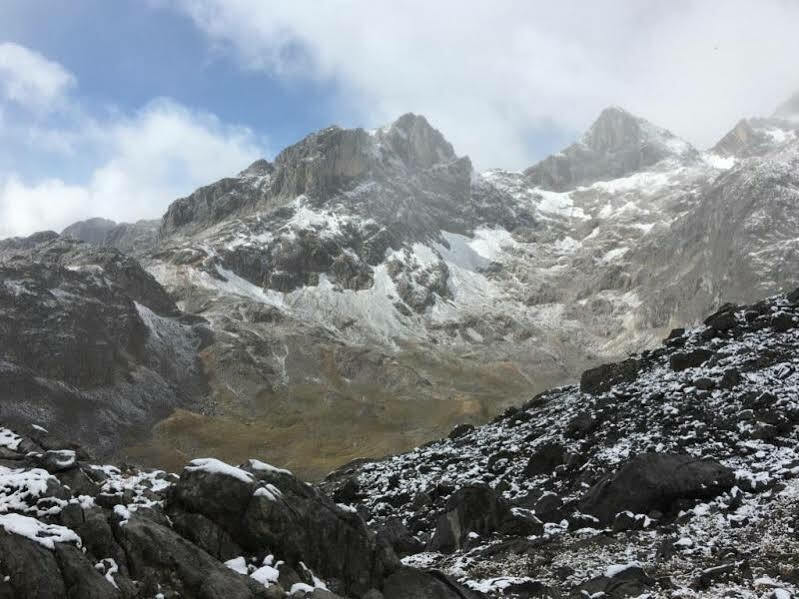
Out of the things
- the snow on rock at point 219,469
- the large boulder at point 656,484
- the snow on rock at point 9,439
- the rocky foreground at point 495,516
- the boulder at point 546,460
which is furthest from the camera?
the boulder at point 546,460

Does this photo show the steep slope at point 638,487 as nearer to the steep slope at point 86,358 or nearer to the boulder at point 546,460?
the boulder at point 546,460

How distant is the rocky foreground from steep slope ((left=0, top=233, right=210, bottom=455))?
118 m

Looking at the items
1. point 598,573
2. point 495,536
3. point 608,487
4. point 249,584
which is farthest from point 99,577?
point 608,487

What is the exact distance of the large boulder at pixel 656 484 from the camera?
21.8 metres

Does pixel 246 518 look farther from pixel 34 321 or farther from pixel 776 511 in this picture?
pixel 34 321

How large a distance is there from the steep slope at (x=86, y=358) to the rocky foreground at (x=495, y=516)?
118080mm

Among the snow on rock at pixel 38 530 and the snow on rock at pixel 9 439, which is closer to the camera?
the snow on rock at pixel 38 530

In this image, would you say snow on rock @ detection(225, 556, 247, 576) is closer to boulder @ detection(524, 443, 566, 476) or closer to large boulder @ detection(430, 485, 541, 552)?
large boulder @ detection(430, 485, 541, 552)

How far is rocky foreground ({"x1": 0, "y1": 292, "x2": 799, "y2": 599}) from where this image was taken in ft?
44.7

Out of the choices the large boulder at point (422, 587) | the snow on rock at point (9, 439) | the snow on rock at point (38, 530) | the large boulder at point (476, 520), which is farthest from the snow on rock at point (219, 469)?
the large boulder at point (476, 520)

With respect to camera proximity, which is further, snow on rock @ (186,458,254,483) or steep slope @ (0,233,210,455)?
steep slope @ (0,233,210,455)

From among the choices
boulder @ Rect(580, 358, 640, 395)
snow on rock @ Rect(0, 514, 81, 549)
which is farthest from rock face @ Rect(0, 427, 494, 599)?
boulder @ Rect(580, 358, 640, 395)

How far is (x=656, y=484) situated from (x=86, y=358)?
161674mm

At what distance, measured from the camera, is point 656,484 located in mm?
22328
